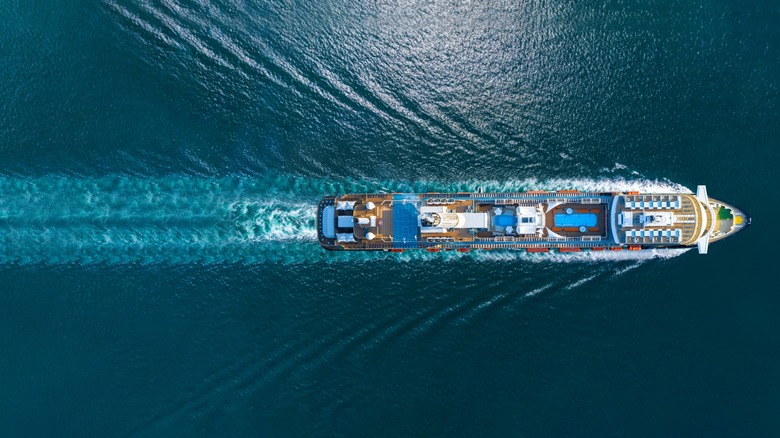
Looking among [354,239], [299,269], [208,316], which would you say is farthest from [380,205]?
[208,316]

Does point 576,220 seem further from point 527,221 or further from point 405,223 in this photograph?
point 405,223

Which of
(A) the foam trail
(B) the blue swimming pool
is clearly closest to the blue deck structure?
(A) the foam trail

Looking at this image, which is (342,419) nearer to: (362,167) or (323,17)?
(362,167)

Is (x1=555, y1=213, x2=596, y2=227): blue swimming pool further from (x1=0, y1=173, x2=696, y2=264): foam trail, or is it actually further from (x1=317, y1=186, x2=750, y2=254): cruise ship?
(x1=0, y1=173, x2=696, y2=264): foam trail

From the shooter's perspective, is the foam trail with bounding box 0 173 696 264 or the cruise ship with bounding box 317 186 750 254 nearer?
the cruise ship with bounding box 317 186 750 254

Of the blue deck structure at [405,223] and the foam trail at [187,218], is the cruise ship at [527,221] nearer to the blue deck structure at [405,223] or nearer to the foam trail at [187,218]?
the blue deck structure at [405,223]

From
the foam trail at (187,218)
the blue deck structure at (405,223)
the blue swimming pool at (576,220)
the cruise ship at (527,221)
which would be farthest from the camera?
the foam trail at (187,218)

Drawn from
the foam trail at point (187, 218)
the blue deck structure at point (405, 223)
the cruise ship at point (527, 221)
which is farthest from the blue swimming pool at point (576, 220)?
the blue deck structure at point (405, 223)

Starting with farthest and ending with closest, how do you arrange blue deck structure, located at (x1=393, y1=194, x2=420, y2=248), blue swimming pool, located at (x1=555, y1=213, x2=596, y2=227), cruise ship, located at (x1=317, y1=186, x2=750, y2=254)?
blue deck structure, located at (x1=393, y1=194, x2=420, y2=248) < blue swimming pool, located at (x1=555, y1=213, x2=596, y2=227) < cruise ship, located at (x1=317, y1=186, x2=750, y2=254)
